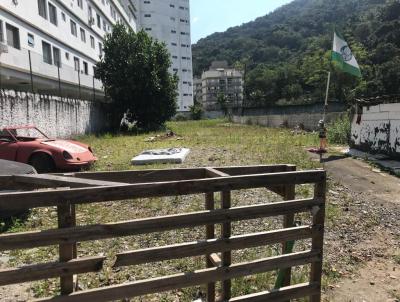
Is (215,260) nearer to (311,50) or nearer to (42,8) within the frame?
(42,8)

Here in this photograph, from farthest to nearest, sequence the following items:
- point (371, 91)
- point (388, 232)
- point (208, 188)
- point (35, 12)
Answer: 1. point (371, 91)
2. point (35, 12)
3. point (388, 232)
4. point (208, 188)

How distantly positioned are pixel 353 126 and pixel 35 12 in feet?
66.0

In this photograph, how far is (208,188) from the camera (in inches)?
98.7

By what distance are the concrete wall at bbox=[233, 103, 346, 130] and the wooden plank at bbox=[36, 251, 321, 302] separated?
77.8ft

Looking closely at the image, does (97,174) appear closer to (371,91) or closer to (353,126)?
(353,126)

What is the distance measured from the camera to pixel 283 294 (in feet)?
9.38

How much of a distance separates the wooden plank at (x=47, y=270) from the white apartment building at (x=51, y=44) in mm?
16252

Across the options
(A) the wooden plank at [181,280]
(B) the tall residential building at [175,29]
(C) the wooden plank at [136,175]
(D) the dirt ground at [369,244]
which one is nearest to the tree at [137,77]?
(D) the dirt ground at [369,244]

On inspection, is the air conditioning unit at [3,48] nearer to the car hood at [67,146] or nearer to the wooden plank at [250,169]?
the car hood at [67,146]

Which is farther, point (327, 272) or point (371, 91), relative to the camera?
point (371, 91)

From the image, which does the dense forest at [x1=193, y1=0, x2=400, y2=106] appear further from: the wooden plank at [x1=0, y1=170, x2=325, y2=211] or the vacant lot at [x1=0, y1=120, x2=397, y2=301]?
the wooden plank at [x1=0, y1=170, x2=325, y2=211]

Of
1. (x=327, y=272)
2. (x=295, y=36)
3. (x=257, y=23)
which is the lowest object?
(x=327, y=272)

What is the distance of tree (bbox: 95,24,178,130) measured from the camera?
27.4m

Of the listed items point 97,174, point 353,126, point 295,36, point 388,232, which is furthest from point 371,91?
point 295,36
